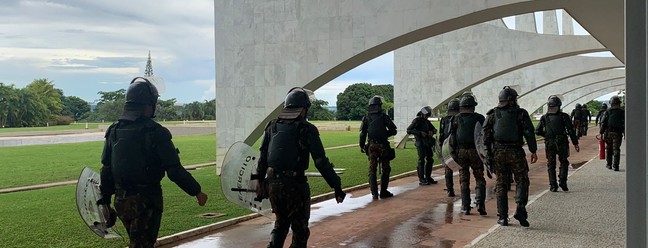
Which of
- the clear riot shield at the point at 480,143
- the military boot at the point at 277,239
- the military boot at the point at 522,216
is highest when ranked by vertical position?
the clear riot shield at the point at 480,143

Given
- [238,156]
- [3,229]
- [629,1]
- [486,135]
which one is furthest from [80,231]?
[629,1]

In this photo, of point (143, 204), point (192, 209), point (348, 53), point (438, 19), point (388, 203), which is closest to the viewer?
point (143, 204)

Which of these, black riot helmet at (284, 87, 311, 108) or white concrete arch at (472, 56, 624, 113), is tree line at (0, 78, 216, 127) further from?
black riot helmet at (284, 87, 311, 108)

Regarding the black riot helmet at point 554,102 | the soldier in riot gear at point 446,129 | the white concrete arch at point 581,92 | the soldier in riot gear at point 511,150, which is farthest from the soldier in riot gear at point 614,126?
the white concrete arch at point 581,92

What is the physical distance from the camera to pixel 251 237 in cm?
704

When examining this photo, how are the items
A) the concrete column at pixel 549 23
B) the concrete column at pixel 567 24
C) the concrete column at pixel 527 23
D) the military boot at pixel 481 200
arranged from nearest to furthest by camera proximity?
1. the military boot at pixel 481 200
2. the concrete column at pixel 527 23
3. the concrete column at pixel 567 24
4. the concrete column at pixel 549 23

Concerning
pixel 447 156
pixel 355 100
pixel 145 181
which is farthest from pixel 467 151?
pixel 355 100

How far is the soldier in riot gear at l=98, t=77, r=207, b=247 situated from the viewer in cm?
449

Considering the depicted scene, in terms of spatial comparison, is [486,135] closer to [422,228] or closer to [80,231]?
[422,228]

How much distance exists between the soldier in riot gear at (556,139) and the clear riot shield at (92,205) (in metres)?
8.06

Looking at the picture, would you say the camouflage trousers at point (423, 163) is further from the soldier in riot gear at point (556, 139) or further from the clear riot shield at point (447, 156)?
the clear riot shield at point (447, 156)

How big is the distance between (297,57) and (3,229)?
8.48 meters

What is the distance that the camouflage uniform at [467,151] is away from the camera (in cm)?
811

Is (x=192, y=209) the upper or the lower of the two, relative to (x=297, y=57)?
lower
